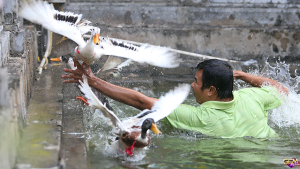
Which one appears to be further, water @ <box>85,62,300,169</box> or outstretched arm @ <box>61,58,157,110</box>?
outstretched arm @ <box>61,58,157,110</box>

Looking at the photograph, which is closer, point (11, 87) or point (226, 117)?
point (11, 87)

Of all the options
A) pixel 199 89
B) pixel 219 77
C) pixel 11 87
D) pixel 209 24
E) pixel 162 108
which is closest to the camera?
pixel 11 87

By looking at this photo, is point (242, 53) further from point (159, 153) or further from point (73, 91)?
point (159, 153)

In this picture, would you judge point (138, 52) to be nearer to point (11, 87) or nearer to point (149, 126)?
point (149, 126)

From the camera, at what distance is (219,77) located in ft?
9.06

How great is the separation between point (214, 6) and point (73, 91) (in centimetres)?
336

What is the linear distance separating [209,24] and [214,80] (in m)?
3.47

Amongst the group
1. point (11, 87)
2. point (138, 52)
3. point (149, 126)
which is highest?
point (138, 52)

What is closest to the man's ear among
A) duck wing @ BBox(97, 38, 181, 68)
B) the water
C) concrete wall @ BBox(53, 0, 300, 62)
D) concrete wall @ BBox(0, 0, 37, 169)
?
the water

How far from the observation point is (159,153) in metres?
2.73

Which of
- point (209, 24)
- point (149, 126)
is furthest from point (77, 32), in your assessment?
point (209, 24)

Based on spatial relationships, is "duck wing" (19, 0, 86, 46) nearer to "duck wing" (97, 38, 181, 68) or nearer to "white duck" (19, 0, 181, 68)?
"white duck" (19, 0, 181, 68)

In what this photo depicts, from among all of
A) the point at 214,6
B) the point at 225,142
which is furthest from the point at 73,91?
the point at 214,6

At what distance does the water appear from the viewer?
2.51m
